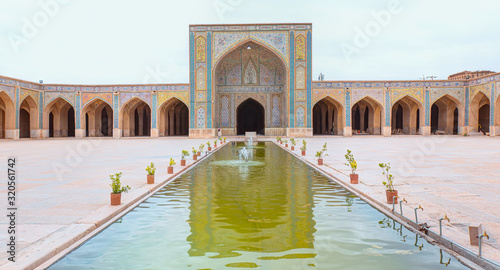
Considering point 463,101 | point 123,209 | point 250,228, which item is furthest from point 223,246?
point 463,101

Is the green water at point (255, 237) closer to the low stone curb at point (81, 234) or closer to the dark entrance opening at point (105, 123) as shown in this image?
the low stone curb at point (81, 234)

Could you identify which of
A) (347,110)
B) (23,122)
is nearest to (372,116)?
(347,110)

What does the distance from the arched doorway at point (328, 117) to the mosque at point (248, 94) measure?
0.20 m

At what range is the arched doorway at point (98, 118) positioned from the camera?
83.0 ft

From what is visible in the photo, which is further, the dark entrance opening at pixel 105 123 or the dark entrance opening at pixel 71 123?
the dark entrance opening at pixel 71 123

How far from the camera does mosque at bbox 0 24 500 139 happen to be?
22.7m

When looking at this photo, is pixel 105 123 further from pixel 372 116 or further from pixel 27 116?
pixel 372 116

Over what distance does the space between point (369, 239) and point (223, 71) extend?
2320 centimetres

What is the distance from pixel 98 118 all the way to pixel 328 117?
56.4 feet

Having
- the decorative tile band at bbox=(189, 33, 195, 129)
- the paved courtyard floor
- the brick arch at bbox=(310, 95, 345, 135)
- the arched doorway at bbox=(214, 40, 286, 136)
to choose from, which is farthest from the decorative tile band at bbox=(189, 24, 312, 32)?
the paved courtyard floor

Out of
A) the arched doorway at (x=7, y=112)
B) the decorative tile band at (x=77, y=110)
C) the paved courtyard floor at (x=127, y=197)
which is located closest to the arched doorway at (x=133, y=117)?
the decorative tile band at (x=77, y=110)

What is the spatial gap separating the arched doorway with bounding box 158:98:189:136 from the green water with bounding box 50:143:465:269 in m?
20.5

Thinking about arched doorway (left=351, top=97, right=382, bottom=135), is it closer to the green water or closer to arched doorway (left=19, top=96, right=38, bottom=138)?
arched doorway (left=19, top=96, right=38, bottom=138)

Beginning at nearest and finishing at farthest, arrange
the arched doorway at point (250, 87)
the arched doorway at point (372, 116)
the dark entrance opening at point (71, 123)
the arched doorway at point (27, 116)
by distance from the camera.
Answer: the arched doorway at point (27, 116) < the arched doorway at point (250, 87) < the arched doorway at point (372, 116) < the dark entrance opening at point (71, 123)
